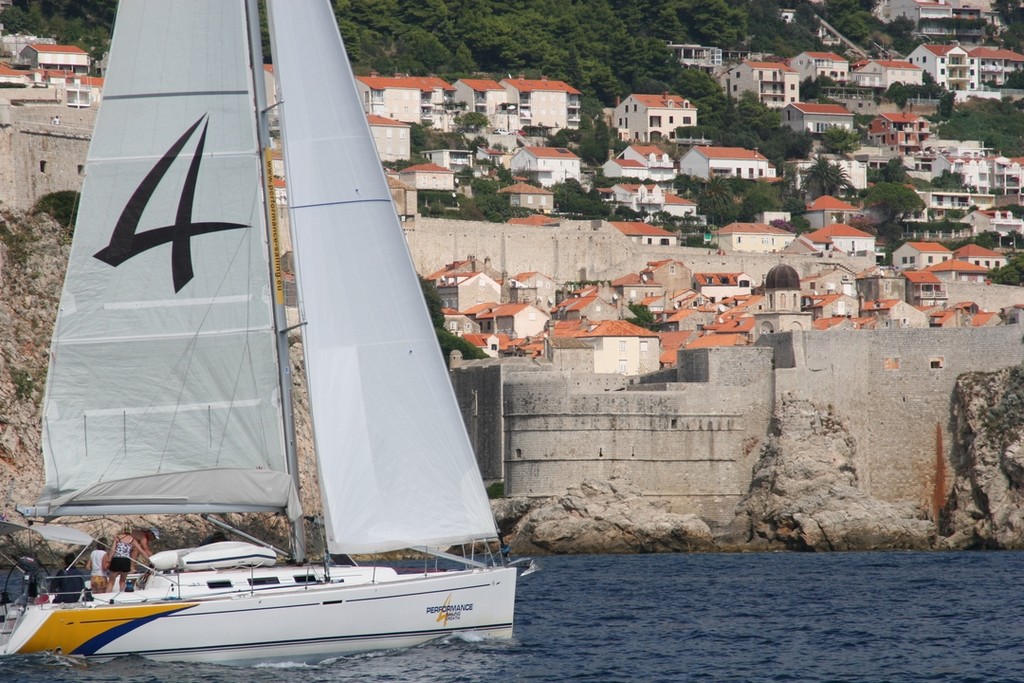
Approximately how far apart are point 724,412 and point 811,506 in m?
3.35

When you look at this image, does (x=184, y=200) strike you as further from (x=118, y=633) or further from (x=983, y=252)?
(x=983, y=252)

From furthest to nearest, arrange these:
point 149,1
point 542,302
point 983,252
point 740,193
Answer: point 740,193 → point 983,252 → point 542,302 → point 149,1

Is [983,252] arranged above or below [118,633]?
above

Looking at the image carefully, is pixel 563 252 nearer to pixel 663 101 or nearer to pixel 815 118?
pixel 663 101

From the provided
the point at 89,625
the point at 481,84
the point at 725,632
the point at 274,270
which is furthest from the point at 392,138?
the point at 89,625

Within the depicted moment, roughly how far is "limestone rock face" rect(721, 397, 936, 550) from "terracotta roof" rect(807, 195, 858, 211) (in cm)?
5813

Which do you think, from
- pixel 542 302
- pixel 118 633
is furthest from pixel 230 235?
pixel 542 302

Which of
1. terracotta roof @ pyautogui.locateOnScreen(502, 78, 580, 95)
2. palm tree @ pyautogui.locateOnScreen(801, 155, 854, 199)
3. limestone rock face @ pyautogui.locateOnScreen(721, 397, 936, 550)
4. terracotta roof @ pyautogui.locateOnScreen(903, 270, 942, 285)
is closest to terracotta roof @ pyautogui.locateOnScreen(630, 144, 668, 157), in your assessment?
terracotta roof @ pyautogui.locateOnScreen(502, 78, 580, 95)

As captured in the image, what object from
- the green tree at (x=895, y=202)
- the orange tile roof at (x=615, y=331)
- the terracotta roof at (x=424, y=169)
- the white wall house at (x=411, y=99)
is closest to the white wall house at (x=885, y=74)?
the green tree at (x=895, y=202)

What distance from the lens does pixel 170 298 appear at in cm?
2291

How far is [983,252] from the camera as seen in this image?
97312 mm

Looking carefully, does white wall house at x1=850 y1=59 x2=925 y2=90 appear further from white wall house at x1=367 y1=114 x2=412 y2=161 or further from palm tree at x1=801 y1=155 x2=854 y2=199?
white wall house at x1=367 y1=114 x2=412 y2=161

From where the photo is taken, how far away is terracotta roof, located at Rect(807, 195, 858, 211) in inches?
4235

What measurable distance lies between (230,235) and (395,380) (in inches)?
99.8
